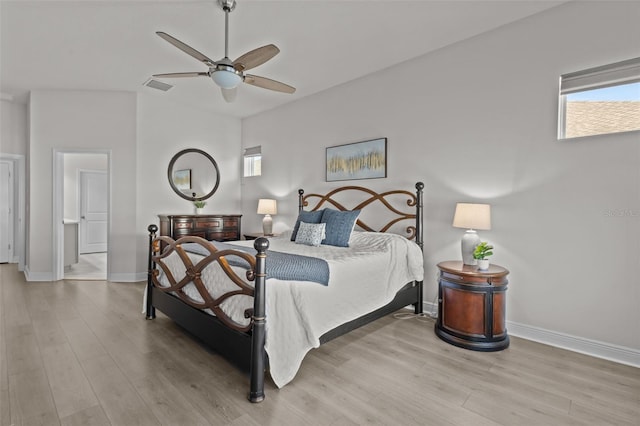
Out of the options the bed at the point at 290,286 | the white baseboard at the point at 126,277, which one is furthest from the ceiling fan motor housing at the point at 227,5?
the white baseboard at the point at 126,277

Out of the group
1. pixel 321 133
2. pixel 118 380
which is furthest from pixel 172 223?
pixel 118 380

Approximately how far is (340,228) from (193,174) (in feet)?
11.3

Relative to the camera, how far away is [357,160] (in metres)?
4.38

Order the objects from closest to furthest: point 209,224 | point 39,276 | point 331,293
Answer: point 331,293 → point 39,276 → point 209,224

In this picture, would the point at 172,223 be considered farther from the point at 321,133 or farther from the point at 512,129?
the point at 512,129

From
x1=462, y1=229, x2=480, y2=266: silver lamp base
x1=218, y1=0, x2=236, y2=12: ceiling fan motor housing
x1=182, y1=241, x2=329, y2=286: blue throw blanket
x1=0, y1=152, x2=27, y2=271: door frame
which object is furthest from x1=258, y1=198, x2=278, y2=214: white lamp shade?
x1=0, y1=152, x2=27, y2=271: door frame

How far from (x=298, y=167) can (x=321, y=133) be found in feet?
2.32

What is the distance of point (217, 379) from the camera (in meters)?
2.22

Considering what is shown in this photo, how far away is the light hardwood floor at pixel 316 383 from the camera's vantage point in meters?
1.85

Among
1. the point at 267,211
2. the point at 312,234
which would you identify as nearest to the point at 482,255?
the point at 312,234

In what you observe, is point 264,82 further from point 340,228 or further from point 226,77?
point 340,228

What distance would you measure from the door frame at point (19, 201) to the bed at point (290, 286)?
4333mm

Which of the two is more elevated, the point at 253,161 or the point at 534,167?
the point at 253,161

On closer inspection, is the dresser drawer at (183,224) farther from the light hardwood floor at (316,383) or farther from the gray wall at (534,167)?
the gray wall at (534,167)
